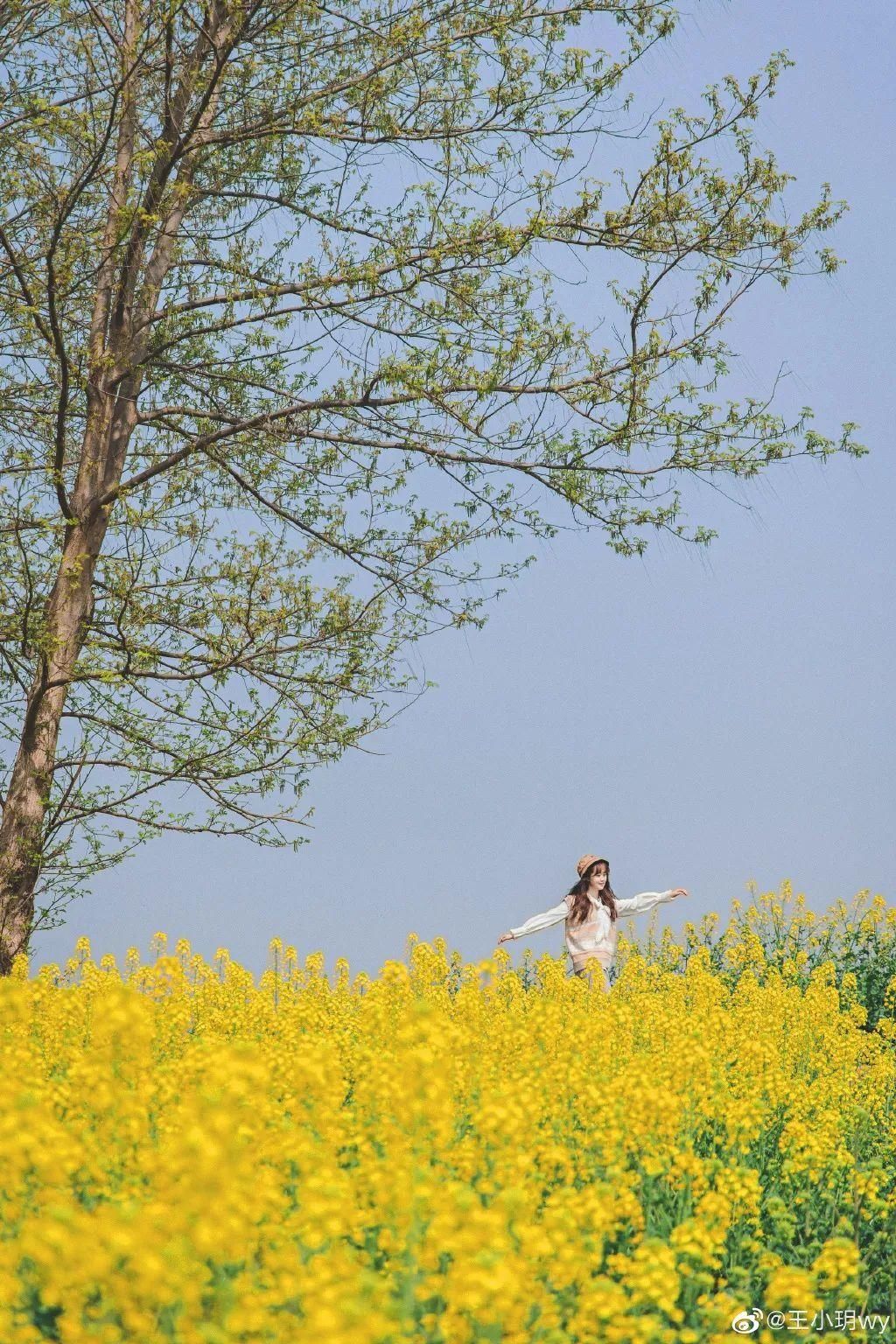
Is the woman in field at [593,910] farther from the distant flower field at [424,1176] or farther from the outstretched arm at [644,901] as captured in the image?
the distant flower field at [424,1176]

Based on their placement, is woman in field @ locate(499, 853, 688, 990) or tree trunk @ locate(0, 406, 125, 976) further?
woman in field @ locate(499, 853, 688, 990)

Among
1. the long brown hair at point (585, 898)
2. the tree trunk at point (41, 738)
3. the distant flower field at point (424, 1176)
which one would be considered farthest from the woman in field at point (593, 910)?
the tree trunk at point (41, 738)

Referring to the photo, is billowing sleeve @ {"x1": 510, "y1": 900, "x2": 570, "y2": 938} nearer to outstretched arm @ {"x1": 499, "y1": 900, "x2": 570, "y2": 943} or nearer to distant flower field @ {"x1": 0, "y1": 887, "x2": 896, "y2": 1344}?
outstretched arm @ {"x1": 499, "y1": 900, "x2": 570, "y2": 943}

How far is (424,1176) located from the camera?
3420mm

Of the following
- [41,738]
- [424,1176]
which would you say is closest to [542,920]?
[41,738]

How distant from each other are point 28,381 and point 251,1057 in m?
9.25

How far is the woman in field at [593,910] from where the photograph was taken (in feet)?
39.1

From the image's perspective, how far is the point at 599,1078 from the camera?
5191mm

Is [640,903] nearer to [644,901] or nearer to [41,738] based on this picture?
[644,901]

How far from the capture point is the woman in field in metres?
11.9

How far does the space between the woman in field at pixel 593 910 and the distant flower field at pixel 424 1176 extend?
11.8 feet

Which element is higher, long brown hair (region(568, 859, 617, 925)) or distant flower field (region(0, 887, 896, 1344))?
long brown hair (region(568, 859, 617, 925))

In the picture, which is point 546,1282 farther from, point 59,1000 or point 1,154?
point 1,154

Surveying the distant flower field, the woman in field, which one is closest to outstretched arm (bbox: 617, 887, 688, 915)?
the woman in field
